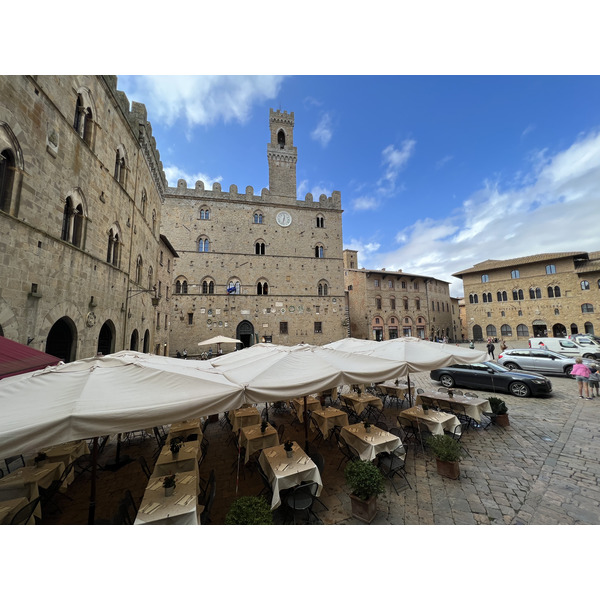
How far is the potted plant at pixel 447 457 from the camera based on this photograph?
15.3ft

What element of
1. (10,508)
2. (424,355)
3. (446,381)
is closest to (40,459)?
(10,508)

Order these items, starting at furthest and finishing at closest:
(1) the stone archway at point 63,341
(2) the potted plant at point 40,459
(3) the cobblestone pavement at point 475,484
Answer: (1) the stone archway at point 63,341 → (2) the potted plant at point 40,459 → (3) the cobblestone pavement at point 475,484

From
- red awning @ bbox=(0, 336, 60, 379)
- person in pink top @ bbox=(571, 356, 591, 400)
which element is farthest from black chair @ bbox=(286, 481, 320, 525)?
person in pink top @ bbox=(571, 356, 591, 400)

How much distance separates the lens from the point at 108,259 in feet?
32.9

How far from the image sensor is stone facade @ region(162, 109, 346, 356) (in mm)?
25000

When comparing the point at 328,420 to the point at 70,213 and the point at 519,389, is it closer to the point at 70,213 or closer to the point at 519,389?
the point at 519,389

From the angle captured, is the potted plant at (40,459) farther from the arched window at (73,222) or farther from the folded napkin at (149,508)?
the arched window at (73,222)

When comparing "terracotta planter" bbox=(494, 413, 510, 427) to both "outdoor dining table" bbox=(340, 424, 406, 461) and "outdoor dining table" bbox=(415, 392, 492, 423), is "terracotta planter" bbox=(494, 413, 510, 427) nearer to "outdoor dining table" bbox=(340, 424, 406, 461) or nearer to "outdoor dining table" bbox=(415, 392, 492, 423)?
"outdoor dining table" bbox=(415, 392, 492, 423)

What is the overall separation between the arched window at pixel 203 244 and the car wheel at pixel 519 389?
24966mm

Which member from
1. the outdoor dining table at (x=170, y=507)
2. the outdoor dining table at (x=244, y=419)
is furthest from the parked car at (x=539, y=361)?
the outdoor dining table at (x=170, y=507)

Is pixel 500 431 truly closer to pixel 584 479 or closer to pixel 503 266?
pixel 584 479

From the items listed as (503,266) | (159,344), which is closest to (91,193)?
(159,344)

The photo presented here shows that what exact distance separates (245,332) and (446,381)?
18.6 metres

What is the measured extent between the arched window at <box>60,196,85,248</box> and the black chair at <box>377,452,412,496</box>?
9926 mm
